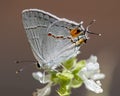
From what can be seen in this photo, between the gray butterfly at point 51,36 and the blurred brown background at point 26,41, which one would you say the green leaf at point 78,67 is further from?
the blurred brown background at point 26,41

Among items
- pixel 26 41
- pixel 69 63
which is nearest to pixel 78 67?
pixel 69 63

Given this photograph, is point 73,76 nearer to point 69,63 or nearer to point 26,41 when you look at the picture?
point 69,63


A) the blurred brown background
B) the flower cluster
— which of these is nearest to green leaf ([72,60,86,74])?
the flower cluster

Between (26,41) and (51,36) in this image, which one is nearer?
(51,36)

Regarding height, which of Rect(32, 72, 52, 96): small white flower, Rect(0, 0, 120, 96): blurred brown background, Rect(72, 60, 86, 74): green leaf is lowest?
Rect(0, 0, 120, 96): blurred brown background

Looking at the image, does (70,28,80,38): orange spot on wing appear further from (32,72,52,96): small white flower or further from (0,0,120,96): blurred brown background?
(0,0,120,96): blurred brown background

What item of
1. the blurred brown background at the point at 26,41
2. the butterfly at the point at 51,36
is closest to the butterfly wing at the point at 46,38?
the butterfly at the point at 51,36

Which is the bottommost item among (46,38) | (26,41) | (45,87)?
(26,41)
